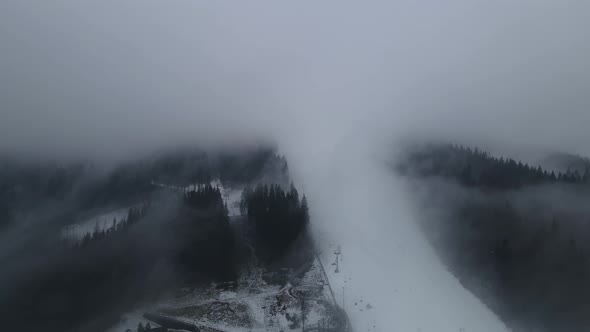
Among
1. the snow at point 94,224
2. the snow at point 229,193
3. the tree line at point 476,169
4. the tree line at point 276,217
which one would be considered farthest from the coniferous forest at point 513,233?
the snow at point 94,224

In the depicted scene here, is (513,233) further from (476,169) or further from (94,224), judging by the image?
(94,224)

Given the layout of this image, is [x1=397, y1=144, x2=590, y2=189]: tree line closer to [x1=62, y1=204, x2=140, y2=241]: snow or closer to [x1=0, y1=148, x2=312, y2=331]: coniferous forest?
[x1=0, y1=148, x2=312, y2=331]: coniferous forest

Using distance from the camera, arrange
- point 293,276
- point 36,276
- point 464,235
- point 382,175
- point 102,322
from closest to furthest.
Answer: point 102,322, point 36,276, point 293,276, point 464,235, point 382,175

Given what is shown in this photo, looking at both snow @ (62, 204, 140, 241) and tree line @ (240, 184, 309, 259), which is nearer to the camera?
tree line @ (240, 184, 309, 259)

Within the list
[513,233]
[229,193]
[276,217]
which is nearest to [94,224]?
[229,193]

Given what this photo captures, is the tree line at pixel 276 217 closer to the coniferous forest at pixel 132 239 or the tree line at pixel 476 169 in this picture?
the coniferous forest at pixel 132 239

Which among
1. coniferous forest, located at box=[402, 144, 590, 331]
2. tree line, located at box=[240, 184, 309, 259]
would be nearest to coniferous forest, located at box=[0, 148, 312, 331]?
tree line, located at box=[240, 184, 309, 259]

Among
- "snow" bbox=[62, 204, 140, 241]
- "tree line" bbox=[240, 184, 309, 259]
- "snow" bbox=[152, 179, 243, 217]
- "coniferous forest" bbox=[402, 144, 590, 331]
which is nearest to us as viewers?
"coniferous forest" bbox=[402, 144, 590, 331]

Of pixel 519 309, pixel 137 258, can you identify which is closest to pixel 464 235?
pixel 519 309

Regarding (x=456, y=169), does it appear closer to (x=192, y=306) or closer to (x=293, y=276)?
(x=293, y=276)
